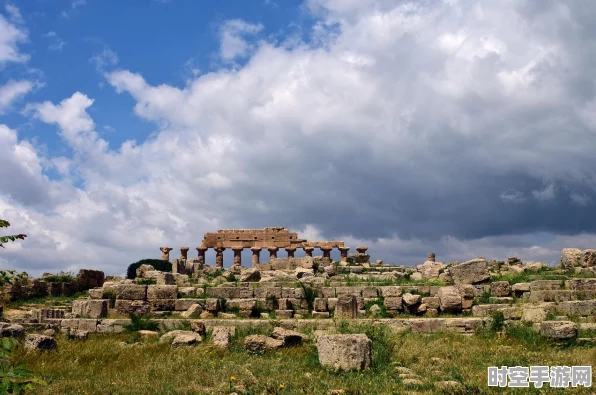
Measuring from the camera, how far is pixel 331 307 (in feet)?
57.9

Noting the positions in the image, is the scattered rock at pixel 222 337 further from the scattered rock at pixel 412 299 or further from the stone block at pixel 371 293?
the stone block at pixel 371 293

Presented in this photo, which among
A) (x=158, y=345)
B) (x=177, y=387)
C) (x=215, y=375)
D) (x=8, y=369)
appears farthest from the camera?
(x=158, y=345)

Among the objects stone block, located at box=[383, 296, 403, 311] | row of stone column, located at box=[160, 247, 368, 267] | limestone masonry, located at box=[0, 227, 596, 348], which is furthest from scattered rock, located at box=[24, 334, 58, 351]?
row of stone column, located at box=[160, 247, 368, 267]

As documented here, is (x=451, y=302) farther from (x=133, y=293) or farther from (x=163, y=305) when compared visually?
(x=133, y=293)

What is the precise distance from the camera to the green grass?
8.45 m

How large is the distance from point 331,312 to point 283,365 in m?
7.44

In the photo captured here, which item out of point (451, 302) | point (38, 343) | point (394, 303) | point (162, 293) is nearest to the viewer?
point (38, 343)

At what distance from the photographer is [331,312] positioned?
17547 mm

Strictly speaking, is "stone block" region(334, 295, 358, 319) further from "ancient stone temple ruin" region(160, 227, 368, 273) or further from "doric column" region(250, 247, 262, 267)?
"doric column" region(250, 247, 262, 267)

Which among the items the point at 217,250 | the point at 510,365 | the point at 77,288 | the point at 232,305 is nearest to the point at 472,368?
the point at 510,365

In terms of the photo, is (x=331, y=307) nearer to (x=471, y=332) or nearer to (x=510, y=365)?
(x=471, y=332)

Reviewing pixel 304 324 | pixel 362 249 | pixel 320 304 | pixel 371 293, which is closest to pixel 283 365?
pixel 304 324

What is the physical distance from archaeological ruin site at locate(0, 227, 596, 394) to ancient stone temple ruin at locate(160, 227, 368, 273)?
58.2ft

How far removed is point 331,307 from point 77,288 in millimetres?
16187
